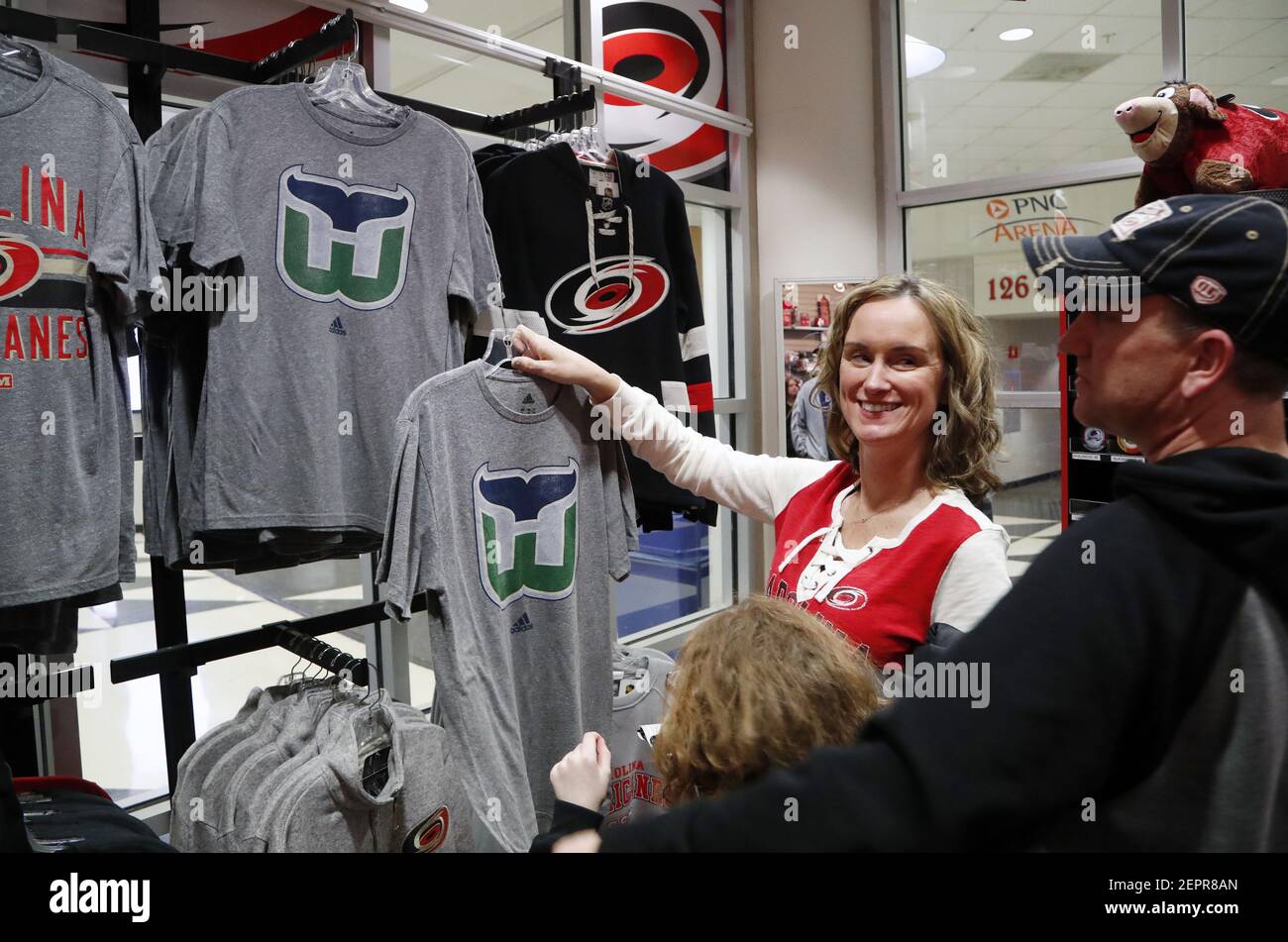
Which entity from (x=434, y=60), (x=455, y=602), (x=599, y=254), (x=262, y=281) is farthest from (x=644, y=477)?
(x=434, y=60)

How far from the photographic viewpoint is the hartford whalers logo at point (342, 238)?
1885 millimetres

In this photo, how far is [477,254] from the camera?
2160 mm

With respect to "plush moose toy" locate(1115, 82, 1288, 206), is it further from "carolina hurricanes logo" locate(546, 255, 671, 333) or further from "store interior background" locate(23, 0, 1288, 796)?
"store interior background" locate(23, 0, 1288, 796)

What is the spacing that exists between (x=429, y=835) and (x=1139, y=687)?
1.43m

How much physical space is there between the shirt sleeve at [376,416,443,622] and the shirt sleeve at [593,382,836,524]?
476 millimetres

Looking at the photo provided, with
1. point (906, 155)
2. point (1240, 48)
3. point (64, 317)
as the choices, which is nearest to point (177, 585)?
point (64, 317)

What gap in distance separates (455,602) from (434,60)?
285 cm

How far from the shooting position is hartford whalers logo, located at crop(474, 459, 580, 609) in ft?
6.09

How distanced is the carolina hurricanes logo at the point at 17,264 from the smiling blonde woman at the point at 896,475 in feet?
2.99

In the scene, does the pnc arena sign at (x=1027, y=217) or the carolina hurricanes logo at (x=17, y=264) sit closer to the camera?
the carolina hurricanes logo at (x=17, y=264)

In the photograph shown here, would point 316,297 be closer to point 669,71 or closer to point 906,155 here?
point 669,71

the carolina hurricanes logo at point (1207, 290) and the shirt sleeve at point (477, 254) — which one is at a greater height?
the shirt sleeve at point (477, 254)

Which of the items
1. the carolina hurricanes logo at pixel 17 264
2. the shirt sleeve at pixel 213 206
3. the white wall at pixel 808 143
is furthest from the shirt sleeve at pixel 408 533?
the white wall at pixel 808 143

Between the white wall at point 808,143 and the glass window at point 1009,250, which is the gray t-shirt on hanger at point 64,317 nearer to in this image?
the white wall at point 808,143
